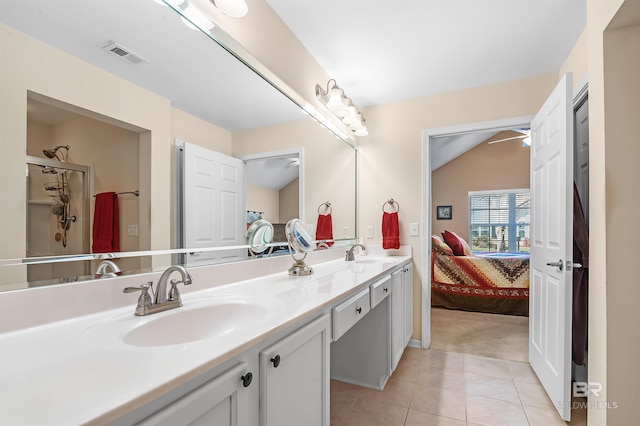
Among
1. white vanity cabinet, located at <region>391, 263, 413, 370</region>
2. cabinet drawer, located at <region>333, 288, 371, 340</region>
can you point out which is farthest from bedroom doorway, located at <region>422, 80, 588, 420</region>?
cabinet drawer, located at <region>333, 288, 371, 340</region>

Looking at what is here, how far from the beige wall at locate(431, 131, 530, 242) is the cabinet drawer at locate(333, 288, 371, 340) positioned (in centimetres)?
583

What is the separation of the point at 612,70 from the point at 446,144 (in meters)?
3.93

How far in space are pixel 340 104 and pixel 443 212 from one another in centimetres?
521

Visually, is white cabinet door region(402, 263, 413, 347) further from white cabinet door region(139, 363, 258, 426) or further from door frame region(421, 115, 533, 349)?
white cabinet door region(139, 363, 258, 426)

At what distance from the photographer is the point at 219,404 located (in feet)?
2.24

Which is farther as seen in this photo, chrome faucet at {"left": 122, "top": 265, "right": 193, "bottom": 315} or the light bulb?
the light bulb

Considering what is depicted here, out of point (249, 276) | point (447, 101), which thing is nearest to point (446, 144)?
point (447, 101)

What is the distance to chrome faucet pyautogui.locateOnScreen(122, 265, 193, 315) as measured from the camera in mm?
936

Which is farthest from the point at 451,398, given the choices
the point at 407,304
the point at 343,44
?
the point at 343,44

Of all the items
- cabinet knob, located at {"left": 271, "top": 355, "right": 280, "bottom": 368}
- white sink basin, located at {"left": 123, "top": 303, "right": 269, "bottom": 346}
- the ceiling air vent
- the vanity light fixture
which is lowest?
cabinet knob, located at {"left": 271, "top": 355, "right": 280, "bottom": 368}

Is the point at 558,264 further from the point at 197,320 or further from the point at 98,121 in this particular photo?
the point at 98,121

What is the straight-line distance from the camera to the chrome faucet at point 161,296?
94cm

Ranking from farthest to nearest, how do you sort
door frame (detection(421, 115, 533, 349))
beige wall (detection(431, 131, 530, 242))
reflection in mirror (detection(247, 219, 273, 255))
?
1. beige wall (detection(431, 131, 530, 242))
2. door frame (detection(421, 115, 533, 349))
3. reflection in mirror (detection(247, 219, 273, 255))

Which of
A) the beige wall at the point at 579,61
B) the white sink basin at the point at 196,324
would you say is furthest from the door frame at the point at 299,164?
the beige wall at the point at 579,61
